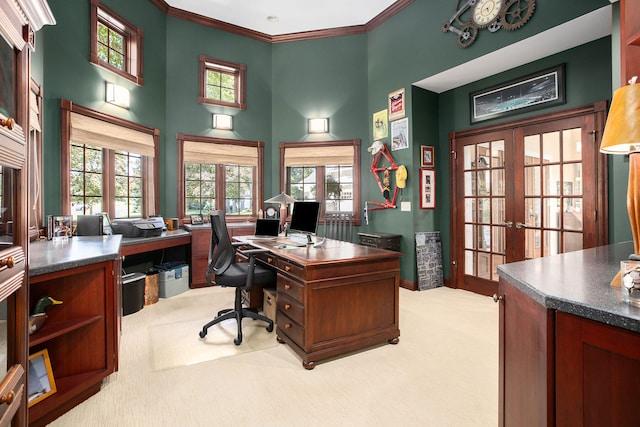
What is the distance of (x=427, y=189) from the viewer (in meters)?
4.66

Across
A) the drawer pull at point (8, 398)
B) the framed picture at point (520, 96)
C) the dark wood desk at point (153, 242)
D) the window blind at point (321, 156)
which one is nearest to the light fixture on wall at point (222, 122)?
the window blind at point (321, 156)

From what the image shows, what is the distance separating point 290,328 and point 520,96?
3.82 meters

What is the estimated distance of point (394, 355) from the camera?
8.28ft

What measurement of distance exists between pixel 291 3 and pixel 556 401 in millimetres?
5436

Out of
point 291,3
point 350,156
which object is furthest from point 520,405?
point 291,3

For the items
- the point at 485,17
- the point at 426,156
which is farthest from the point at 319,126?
the point at 485,17

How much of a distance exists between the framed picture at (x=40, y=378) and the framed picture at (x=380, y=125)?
15.1 feet

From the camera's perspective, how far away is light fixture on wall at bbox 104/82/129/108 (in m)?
3.90

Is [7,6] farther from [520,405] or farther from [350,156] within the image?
[350,156]

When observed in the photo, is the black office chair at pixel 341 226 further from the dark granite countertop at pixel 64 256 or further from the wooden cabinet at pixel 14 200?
Answer: the wooden cabinet at pixel 14 200

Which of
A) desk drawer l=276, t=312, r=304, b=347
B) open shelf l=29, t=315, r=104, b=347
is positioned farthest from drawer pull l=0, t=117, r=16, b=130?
desk drawer l=276, t=312, r=304, b=347

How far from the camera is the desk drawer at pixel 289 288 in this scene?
2.39 m

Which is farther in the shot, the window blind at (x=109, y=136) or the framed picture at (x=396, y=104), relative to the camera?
the framed picture at (x=396, y=104)

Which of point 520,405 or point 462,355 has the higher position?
point 520,405
